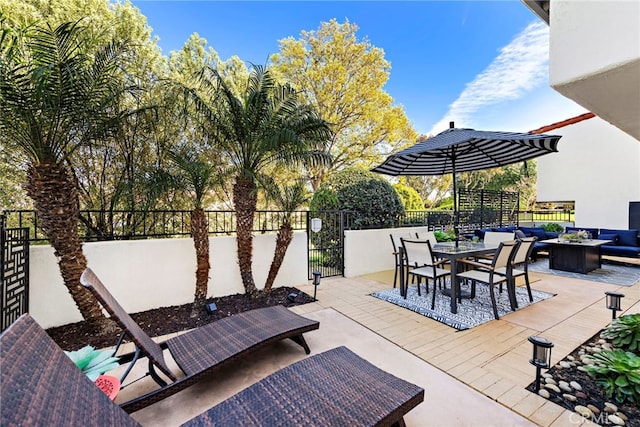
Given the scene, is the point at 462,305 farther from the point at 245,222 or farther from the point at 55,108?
the point at 55,108

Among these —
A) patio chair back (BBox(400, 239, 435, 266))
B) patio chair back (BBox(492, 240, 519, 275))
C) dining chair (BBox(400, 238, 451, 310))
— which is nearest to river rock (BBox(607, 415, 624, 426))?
patio chair back (BBox(492, 240, 519, 275))

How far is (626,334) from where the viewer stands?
2.97 metres

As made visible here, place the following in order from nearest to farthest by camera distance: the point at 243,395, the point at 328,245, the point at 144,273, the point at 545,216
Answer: the point at 243,395 → the point at 144,273 → the point at 328,245 → the point at 545,216

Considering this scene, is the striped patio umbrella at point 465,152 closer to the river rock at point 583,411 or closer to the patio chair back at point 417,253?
the patio chair back at point 417,253

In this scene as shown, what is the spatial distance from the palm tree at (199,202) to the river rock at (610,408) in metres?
4.61

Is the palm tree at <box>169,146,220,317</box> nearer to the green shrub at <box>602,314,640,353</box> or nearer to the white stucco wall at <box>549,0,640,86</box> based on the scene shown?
the white stucco wall at <box>549,0,640,86</box>

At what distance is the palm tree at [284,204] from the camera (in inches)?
193

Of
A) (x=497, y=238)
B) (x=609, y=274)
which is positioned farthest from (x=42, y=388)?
(x=609, y=274)

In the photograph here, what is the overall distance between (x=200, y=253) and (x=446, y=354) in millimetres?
3611

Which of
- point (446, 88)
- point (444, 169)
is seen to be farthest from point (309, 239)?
point (446, 88)

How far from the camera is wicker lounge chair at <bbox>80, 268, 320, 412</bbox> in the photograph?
2.07 m

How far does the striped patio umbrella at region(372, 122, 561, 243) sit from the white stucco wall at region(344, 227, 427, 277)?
61.8 inches

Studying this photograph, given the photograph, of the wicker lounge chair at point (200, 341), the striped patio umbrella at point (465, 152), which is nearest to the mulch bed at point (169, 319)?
the wicker lounge chair at point (200, 341)

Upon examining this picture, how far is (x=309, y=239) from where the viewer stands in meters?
6.26
